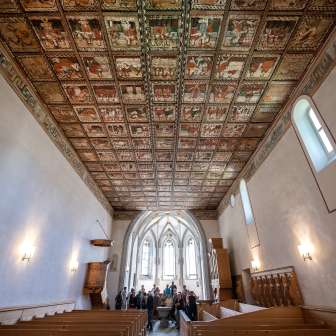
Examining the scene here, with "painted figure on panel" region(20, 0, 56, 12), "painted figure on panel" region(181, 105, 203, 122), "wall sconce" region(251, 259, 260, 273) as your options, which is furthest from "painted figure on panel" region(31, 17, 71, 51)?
"wall sconce" region(251, 259, 260, 273)

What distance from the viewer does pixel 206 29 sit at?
523 cm

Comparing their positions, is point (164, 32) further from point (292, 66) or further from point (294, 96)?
point (294, 96)

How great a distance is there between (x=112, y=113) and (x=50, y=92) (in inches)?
75.2

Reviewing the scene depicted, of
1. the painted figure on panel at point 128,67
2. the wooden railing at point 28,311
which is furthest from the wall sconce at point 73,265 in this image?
the painted figure on panel at point 128,67

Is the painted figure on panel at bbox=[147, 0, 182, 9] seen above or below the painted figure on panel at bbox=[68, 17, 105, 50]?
below

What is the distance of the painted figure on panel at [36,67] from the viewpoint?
581 centimetres

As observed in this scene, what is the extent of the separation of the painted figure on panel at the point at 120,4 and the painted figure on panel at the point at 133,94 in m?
2.10

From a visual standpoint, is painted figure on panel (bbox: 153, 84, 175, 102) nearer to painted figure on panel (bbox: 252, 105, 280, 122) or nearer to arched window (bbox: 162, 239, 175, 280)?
painted figure on panel (bbox: 252, 105, 280, 122)

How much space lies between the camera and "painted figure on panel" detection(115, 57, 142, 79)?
5914 mm

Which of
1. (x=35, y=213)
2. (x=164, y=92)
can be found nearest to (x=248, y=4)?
(x=164, y=92)

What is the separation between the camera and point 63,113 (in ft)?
25.1

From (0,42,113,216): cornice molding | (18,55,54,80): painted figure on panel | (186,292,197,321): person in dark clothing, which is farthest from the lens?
(186,292,197,321): person in dark clothing

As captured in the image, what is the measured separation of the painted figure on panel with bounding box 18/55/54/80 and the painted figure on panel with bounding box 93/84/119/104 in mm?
1250

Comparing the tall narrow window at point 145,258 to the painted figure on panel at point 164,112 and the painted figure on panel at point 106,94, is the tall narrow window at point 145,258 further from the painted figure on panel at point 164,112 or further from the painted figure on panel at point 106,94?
the painted figure on panel at point 106,94
